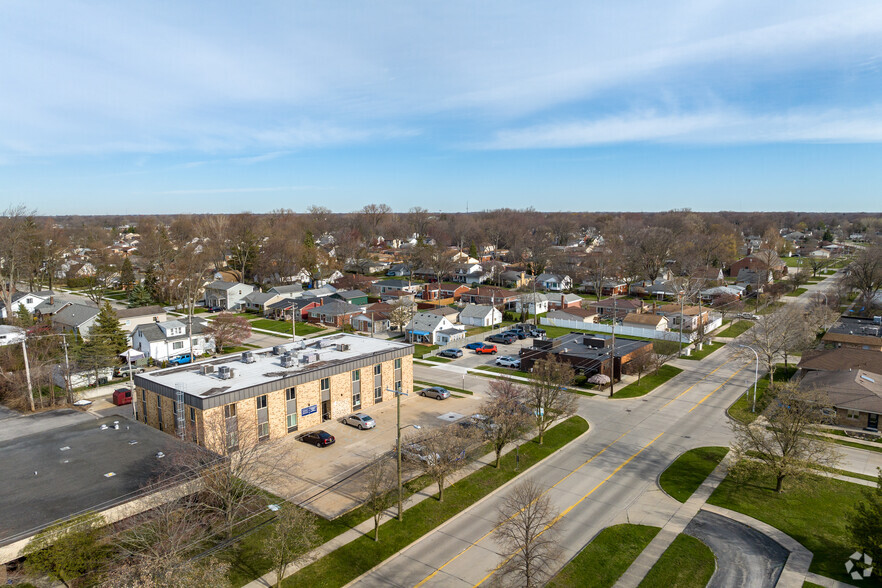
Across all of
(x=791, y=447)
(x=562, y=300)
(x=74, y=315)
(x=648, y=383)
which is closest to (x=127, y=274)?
(x=74, y=315)

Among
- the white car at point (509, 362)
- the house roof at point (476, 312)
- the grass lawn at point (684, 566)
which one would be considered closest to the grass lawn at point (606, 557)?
the grass lawn at point (684, 566)

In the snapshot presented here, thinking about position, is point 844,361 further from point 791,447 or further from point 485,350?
point 485,350

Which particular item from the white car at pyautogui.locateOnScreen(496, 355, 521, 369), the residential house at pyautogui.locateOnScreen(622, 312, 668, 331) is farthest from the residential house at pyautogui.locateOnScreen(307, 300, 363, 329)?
the residential house at pyautogui.locateOnScreen(622, 312, 668, 331)

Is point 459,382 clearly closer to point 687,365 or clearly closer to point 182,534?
point 687,365

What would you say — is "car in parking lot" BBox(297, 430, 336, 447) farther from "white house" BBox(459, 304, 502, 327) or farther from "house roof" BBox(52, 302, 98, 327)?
"house roof" BBox(52, 302, 98, 327)

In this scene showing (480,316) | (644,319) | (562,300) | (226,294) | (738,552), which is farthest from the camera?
(226,294)

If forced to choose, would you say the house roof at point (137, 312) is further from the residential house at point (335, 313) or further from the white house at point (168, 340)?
the residential house at point (335, 313)

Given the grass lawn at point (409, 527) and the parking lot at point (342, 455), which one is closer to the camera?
the grass lawn at point (409, 527)
